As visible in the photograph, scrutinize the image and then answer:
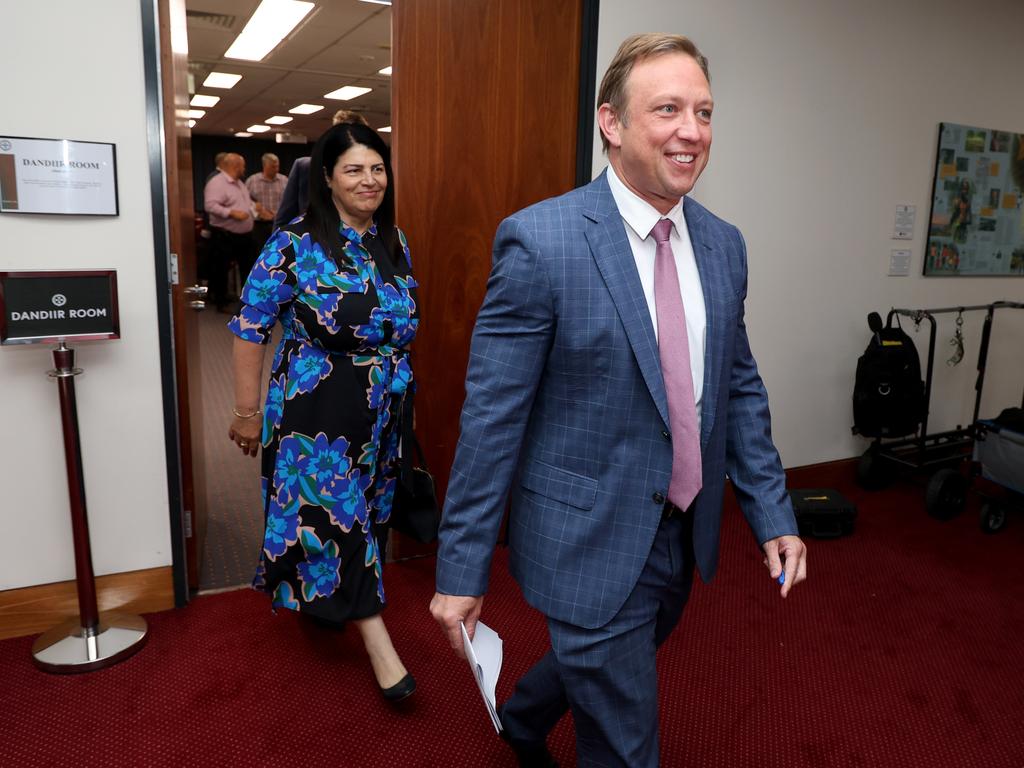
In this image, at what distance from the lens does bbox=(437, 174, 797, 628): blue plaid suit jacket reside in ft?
4.18

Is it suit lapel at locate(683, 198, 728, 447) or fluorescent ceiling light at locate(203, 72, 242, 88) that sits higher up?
fluorescent ceiling light at locate(203, 72, 242, 88)

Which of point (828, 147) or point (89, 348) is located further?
point (828, 147)

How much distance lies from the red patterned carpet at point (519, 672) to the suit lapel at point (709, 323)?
113 centimetres

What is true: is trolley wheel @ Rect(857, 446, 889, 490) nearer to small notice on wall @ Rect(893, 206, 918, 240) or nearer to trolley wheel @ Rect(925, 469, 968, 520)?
trolley wheel @ Rect(925, 469, 968, 520)

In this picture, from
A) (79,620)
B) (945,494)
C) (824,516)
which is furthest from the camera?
(945,494)

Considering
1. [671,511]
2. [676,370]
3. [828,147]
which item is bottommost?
[671,511]

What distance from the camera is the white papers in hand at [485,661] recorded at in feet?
3.96

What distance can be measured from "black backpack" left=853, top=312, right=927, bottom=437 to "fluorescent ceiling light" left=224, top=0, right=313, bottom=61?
4.75 meters

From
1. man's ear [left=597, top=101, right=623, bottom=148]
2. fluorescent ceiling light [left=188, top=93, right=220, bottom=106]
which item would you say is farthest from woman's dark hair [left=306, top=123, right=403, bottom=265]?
fluorescent ceiling light [left=188, top=93, right=220, bottom=106]

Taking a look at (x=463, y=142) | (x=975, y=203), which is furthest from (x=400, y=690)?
(x=975, y=203)

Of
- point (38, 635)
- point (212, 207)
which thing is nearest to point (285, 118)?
→ point (212, 207)

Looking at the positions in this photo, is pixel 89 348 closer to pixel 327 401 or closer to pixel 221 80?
pixel 327 401

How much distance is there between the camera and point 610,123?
53.7 inches

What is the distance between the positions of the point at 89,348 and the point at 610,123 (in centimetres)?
192
